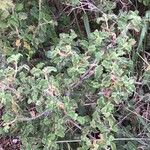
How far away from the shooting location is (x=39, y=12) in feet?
7.62

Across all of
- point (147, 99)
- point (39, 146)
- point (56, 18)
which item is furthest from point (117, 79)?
point (56, 18)

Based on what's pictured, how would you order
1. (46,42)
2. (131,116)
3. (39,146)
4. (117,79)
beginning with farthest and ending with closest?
1. (46,42)
2. (131,116)
3. (39,146)
4. (117,79)

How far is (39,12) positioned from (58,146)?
675 mm

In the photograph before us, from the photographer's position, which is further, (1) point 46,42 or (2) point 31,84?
(1) point 46,42

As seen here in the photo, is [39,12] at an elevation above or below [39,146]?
above

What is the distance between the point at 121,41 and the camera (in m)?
2.10

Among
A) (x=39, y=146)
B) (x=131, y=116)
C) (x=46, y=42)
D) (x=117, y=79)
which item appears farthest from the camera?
(x=46, y=42)

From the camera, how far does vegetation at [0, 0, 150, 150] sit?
203cm

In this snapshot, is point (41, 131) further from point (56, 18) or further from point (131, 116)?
point (56, 18)

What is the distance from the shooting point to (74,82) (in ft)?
6.89

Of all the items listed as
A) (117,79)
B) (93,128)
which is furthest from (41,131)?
(117,79)

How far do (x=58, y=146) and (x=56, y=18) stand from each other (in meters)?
0.76

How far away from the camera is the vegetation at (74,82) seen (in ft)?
6.65

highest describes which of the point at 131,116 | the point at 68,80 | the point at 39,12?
the point at 39,12
